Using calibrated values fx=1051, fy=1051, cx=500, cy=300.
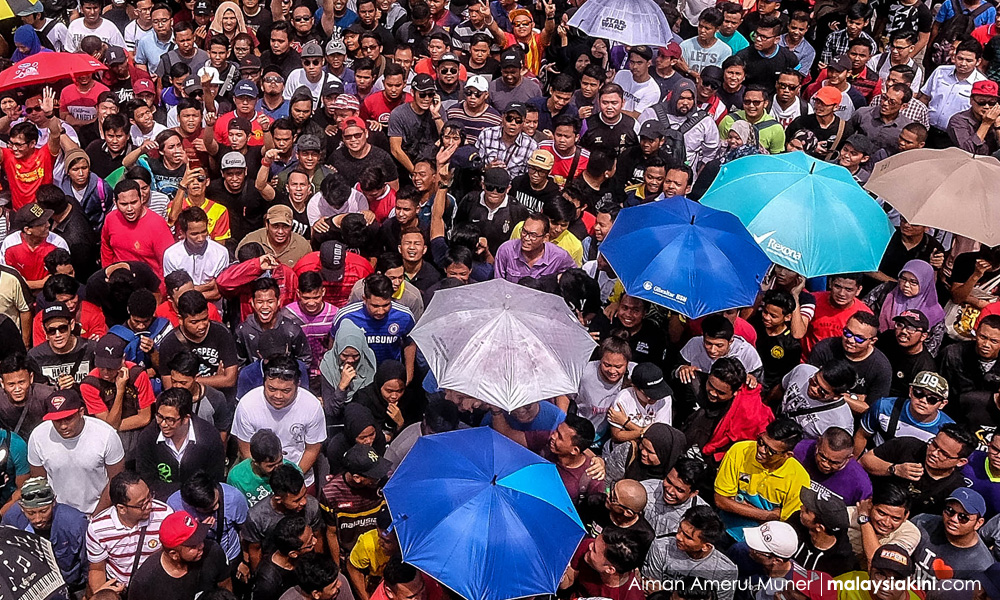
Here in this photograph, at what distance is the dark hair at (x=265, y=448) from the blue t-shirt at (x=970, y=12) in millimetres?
11464

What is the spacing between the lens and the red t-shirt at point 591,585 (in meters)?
6.27

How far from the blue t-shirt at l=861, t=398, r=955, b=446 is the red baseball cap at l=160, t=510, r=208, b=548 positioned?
4770 mm

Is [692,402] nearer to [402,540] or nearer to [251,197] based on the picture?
[402,540]

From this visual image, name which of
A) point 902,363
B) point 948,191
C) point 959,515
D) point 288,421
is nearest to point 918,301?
point 902,363

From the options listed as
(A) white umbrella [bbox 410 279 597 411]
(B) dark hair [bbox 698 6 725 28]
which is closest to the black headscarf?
(A) white umbrella [bbox 410 279 597 411]

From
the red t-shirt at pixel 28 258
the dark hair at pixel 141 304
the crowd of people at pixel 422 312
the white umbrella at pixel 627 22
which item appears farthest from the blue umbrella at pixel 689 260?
the red t-shirt at pixel 28 258

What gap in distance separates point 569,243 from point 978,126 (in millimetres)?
5224

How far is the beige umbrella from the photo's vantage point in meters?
8.52

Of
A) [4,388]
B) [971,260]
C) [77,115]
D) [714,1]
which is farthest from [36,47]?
[971,260]

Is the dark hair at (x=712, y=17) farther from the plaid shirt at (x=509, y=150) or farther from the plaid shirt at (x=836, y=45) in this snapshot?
the plaid shirt at (x=509, y=150)

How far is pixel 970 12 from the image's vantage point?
14.1m

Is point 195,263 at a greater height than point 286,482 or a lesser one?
lesser

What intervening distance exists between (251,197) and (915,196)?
5963mm

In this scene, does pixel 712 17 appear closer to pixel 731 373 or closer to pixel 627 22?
pixel 627 22
